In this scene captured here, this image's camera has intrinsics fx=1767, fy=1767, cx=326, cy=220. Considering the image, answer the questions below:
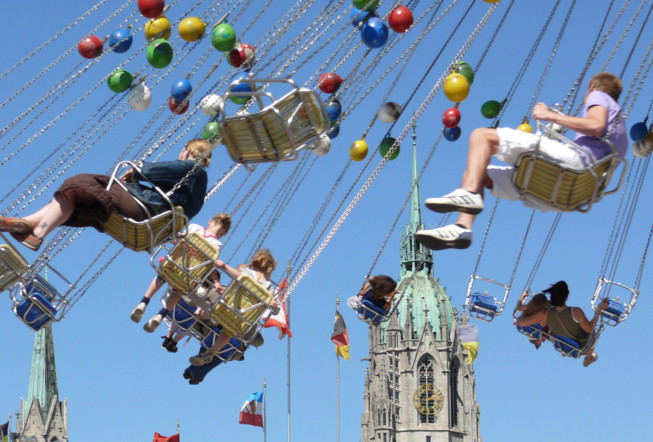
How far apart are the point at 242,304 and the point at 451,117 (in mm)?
3668

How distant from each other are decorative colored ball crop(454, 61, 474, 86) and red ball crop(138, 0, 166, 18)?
3464 mm

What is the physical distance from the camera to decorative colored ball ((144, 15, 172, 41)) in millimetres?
18516

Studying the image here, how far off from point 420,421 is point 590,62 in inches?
3633

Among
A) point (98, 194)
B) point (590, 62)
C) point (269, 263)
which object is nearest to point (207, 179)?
point (98, 194)

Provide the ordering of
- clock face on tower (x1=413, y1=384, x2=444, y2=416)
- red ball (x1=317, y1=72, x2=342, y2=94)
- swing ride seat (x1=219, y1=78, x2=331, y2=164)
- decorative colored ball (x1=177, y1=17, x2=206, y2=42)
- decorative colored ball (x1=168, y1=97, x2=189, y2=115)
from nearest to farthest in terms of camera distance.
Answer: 1. swing ride seat (x1=219, y1=78, x2=331, y2=164)
2. decorative colored ball (x1=177, y1=17, x2=206, y2=42)
3. red ball (x1=317, y1=72, x2=342, y2=94)
4. decorative colored ball (x1=168, y1=97, x2=189, y2=115)
5. clock face on tower (x1=413, y1=384, x2=444, y2=416)

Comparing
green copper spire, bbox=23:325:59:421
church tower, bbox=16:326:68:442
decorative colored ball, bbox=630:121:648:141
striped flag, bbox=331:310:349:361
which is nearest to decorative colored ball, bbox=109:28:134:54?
decorative colored ball, bbox=630:121:648:141

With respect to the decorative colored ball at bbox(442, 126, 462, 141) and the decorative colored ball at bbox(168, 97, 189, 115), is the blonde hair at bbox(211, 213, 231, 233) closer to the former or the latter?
the decorative colored ball at bbox(168, 97, 189, 115)

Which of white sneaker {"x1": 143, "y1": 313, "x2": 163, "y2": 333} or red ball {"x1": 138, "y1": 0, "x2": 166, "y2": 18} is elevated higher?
red ball {"x1": 138, "y1": 0, "x2": 166, "y2": 18}

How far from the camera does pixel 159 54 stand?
58.6 ft

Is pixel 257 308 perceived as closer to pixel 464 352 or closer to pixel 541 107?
pixel 541 107

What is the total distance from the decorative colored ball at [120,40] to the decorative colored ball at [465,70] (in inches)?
141

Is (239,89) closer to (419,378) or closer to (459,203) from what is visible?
(459,203)

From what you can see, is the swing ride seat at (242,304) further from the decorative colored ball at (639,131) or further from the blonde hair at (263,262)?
the decorative colored ball at (639,131)

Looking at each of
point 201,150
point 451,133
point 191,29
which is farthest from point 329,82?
point 201,150
